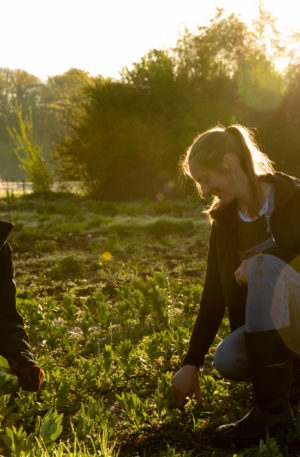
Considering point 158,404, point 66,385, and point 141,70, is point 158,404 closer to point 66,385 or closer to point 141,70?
point 66,385

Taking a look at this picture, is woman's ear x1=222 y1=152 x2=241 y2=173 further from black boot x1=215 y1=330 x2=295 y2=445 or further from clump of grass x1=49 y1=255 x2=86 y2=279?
clump of grass x1=49 y1=255 x2=86 y2=279

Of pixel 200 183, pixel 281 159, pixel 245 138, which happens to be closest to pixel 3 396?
pixel 200 183

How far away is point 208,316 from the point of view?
8.16ft

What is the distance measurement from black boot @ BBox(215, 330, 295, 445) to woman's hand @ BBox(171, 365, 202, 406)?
0.29 meters

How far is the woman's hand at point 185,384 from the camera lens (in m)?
2.30

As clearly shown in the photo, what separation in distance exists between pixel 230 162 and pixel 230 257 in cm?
50

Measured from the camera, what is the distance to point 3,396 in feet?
7.18

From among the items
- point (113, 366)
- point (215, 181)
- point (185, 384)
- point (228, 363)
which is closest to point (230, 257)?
point (215, 181)

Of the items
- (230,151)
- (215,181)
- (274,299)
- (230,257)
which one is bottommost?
(274,299)

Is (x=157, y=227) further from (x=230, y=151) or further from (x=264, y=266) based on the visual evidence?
(x=264, y=266)

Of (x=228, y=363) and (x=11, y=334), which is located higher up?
(x=11, y=334)

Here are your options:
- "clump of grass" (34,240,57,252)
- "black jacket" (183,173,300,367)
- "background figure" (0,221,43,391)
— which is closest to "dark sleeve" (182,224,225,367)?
"black jacket" (183,173,300,367)

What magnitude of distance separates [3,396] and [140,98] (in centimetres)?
1817

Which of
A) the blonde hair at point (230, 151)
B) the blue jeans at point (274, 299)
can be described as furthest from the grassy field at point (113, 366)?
the blonde hair at point (230, 151)
